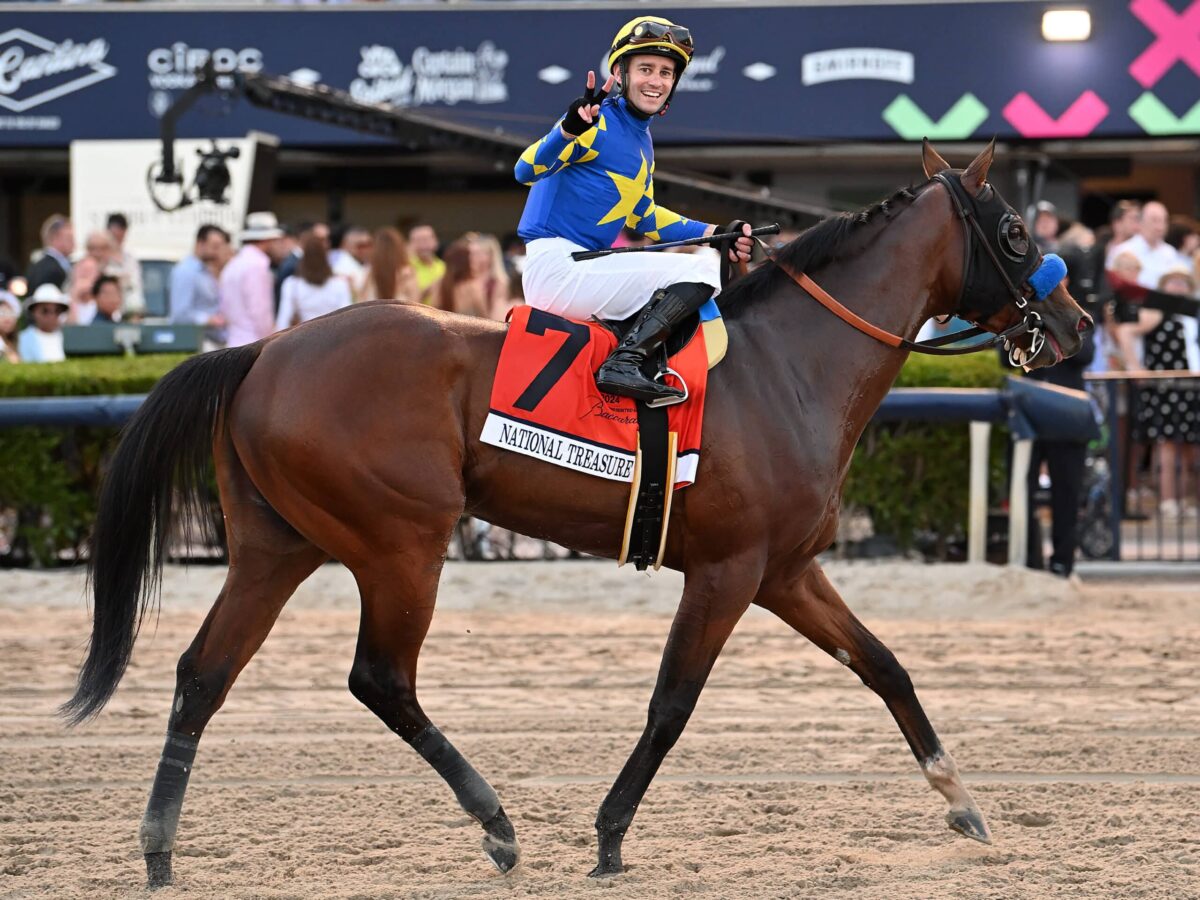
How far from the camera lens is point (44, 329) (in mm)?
11227

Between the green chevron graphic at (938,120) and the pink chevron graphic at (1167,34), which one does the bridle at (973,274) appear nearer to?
the green chevron graphic at (938,120)

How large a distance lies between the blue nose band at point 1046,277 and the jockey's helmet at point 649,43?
1218 millimetres

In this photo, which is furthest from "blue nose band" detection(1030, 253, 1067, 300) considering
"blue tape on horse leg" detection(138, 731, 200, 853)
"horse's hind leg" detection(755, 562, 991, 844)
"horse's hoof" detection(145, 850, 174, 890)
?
"horse's hoof" detection(145, 850, 174, 890)

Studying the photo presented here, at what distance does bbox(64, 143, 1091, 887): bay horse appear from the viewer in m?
4.61

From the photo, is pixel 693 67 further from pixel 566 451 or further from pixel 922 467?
pixel 566 451

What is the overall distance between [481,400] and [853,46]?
10407 mm

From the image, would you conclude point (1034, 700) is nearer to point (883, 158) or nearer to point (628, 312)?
point (628, 312)

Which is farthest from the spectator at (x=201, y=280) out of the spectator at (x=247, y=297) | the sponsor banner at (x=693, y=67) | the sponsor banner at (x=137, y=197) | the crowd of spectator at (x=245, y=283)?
the sponsor banner at (x=693, y=67)

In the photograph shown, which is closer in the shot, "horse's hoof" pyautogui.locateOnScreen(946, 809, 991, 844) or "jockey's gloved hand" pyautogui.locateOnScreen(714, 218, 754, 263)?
"horse's hoof" pyautogui.locateOnScreen(946, 809, 991, 844)

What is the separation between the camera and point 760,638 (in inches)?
324

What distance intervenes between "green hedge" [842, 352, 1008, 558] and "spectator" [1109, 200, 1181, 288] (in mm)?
3122

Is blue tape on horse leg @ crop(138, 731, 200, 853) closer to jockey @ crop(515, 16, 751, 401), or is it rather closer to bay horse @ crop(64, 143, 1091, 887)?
bay horse @ crop(64, 143, 1091, 887)

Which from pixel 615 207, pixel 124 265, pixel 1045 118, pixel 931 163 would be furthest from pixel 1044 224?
pixel 615 207

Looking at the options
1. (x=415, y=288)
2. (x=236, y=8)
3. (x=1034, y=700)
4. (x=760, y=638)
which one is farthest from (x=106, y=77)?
(x=1034, y=700)
